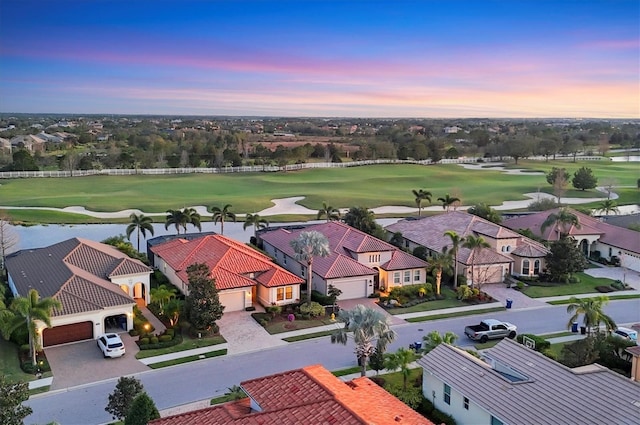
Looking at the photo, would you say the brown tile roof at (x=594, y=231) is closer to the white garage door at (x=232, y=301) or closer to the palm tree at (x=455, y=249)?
the palm tree at (x=455, y=249)

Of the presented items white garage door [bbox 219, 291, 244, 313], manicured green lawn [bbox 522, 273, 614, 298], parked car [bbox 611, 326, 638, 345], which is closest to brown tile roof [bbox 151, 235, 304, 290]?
white garage door [bbox 219, 291, 244, 313]

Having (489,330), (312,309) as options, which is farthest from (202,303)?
(489,330)

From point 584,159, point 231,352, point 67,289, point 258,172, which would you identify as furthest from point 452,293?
point 584,159

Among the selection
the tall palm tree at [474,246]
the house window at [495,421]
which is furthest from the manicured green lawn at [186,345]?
the tall palm tree at [474,246]

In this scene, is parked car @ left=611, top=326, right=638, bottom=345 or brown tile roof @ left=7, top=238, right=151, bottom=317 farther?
parked car @ left=611, top=326, right=638, bottom=345

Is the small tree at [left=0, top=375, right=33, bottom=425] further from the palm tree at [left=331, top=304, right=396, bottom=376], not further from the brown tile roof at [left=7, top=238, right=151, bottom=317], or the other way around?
the palm tree at [left=331, top=304, right=396, bottom=376]

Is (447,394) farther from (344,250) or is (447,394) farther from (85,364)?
(344,250)

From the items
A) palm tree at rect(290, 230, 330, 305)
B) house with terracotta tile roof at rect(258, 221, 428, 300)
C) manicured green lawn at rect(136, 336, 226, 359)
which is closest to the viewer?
manicured green lawn at rect(136, 336, 226, 359)
